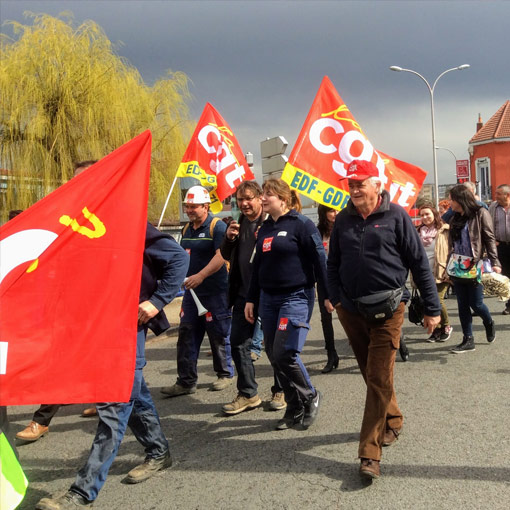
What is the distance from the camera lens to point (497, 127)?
52438 mm

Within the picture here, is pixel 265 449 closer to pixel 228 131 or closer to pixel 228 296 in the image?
pixel 228 296

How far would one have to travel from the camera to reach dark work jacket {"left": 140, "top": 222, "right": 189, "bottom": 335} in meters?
3.65

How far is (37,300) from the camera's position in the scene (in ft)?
9.78

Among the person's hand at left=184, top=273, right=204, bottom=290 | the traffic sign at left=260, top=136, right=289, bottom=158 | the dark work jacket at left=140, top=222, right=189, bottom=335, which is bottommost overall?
the person's hand at left=184, top=273, right=204, bottom=290

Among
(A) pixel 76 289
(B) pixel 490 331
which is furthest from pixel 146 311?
(B) pixel 490 331

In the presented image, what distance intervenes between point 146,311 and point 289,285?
57.3 inches

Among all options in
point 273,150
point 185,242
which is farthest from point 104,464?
point 273,150

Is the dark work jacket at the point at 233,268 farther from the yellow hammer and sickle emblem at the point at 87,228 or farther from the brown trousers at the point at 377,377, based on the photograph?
the yellow hammer and sickle emblem at the point at 87,228

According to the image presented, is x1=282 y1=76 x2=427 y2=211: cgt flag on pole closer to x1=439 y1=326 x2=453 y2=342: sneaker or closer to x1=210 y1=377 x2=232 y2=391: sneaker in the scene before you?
x1=210 y1=377 x2=232 y2=391: sneaker

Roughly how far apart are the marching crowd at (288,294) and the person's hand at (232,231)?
1 centimetres

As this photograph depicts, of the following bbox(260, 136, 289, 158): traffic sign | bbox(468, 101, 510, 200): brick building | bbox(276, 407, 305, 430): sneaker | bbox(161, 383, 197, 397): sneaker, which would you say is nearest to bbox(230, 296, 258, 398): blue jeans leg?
bbox(276, 407, 305, 430): sneaker

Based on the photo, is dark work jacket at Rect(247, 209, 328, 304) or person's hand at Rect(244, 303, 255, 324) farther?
person's hand at Rect(244, 303, 255, 324)

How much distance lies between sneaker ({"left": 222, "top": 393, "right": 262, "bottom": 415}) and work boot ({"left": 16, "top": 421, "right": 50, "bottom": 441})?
1.43m

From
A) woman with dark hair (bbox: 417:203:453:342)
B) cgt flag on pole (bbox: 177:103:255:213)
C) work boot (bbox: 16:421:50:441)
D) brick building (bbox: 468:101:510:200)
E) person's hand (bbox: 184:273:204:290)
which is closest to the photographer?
work boot (bbox: 16:421:50:441)
